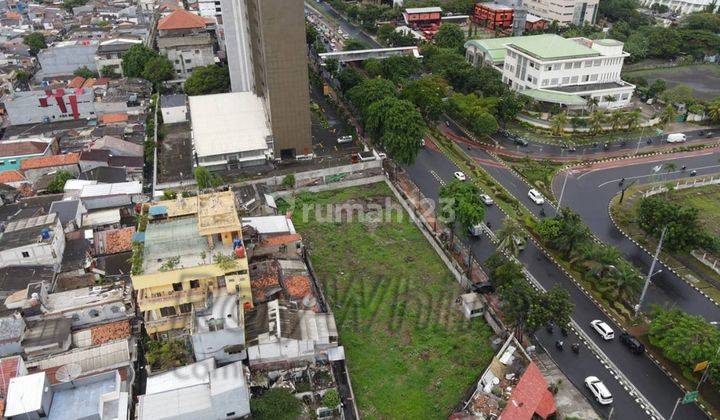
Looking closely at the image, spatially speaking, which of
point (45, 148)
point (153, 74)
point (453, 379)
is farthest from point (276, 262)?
point (153, 74)

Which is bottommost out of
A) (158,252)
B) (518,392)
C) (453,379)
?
(453,379)

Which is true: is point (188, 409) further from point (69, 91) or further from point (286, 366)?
point (69, 91)

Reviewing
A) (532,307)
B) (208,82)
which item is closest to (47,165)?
(208,82)

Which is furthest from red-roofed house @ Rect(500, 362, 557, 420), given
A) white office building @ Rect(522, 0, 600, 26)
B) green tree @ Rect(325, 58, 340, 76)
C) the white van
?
Result: white office building @ Rect(522, 0, 600, 26)

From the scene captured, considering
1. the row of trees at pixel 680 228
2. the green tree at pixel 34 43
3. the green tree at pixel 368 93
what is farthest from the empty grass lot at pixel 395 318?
the green tree at pixel 34 43

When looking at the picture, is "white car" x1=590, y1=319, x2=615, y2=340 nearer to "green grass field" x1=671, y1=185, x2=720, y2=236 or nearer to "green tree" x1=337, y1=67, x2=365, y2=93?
"green grass field" x1=671, y1=185, x2=720, y2=236
